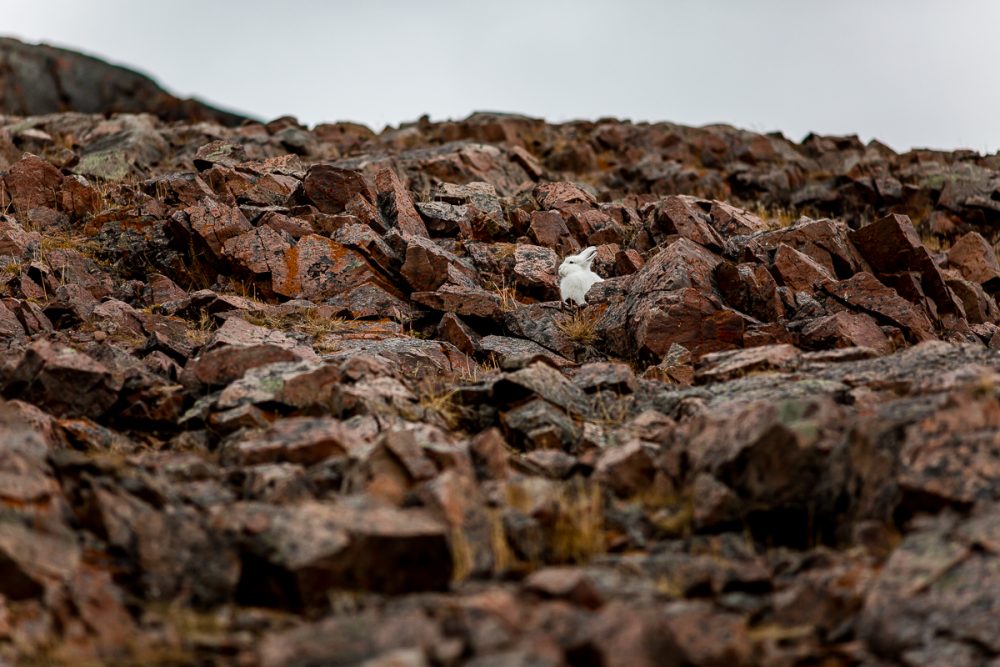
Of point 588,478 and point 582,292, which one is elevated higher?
point 582,292

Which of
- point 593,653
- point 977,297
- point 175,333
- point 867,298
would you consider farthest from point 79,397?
point 977,297

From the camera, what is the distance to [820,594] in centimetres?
567

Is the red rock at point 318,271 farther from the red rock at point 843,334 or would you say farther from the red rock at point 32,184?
the red rock at point 843,334

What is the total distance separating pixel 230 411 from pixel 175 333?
100 inches

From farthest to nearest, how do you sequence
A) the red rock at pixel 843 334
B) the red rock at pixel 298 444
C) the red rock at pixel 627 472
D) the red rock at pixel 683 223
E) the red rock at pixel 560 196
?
the red rock at pixel 560 196, the red rock at pixel 683 223, the red rock at pixel 843 334, the red rock at pixel 298 444, the red rock at pixel 627 472

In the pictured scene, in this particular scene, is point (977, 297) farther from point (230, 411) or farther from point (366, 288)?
point (230, 411)

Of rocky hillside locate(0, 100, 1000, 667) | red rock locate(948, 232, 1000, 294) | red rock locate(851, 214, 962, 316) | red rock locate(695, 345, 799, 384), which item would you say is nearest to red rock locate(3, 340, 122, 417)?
rocky hillside locate(0, 100, 1000, 667)

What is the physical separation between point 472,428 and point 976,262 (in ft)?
33.3

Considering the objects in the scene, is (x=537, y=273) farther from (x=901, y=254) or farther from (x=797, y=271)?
(x=901, y=254)

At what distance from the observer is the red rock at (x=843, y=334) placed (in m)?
11.1

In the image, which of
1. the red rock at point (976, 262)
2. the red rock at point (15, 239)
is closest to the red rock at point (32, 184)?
the red rock at point (15, 239)

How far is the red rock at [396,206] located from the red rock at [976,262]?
7.94 meters

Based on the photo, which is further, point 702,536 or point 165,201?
point 165,201

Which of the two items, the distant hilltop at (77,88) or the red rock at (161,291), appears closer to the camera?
the red rock at (161,291)
